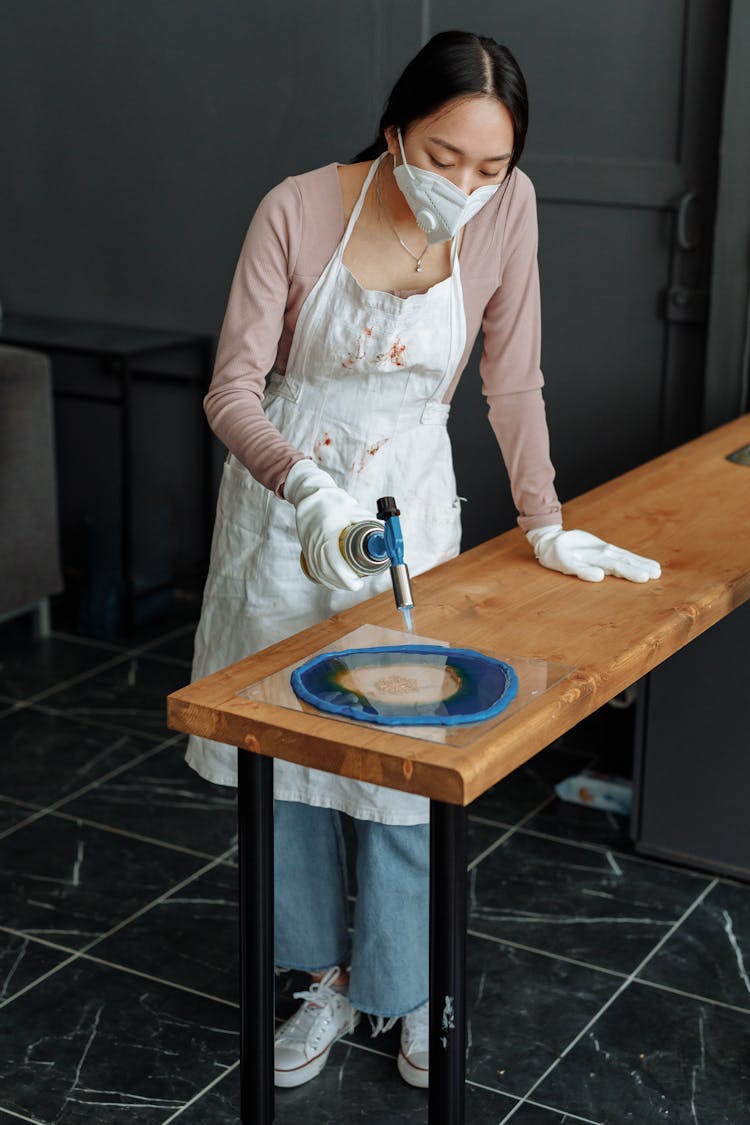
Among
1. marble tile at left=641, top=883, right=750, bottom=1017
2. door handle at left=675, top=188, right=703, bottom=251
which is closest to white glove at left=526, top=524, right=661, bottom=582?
marble tile at left=641, top=883, right=750, bottom=1017

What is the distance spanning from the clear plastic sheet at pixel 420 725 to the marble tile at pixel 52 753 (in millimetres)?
1458

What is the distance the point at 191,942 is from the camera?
7.82 ft

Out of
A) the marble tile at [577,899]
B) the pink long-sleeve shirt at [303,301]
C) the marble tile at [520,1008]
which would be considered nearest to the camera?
the pink long-sleeve shirt at [303,301]

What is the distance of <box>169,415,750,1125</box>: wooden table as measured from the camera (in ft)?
4.46

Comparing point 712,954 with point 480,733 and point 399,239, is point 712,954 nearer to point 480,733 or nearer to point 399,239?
point 480,733

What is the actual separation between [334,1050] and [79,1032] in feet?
1.26

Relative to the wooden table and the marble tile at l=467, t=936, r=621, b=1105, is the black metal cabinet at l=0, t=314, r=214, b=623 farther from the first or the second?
the wooden table

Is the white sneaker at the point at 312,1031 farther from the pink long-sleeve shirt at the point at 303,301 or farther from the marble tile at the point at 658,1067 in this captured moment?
the pink long-sleeve shirt at the point at 303,301

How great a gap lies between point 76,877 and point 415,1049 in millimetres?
828

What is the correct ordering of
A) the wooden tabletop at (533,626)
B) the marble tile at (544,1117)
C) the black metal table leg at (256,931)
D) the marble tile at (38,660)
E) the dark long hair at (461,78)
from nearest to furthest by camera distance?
the wooden tabletop at (533,626) → the black metal table leg at (256,931) → the dark long hair at (461,78) → the marble tile at (544,1117) → the marble tile at (38,660)

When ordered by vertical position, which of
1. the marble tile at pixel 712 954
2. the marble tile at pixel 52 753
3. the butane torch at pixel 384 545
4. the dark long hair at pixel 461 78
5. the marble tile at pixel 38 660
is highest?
the dark long hair at pixel 461 78

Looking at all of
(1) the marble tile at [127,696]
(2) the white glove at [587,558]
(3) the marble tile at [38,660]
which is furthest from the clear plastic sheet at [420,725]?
(3) the marble tile at [38,660]

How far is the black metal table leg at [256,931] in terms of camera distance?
151cm

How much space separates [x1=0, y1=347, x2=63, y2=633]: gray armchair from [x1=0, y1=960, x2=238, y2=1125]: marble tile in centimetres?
151
